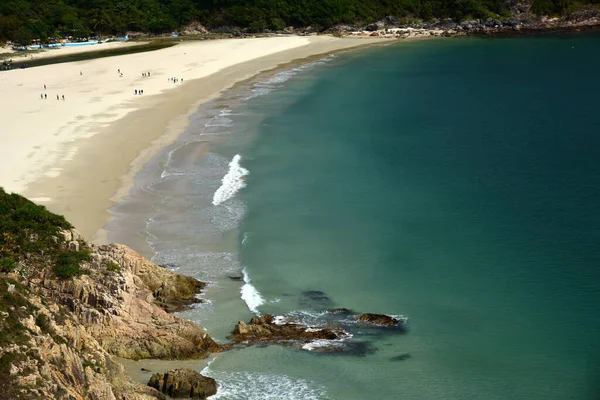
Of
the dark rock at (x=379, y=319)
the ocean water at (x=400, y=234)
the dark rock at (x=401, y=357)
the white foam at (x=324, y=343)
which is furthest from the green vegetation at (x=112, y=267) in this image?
the dark rock at (x=401, y=357)

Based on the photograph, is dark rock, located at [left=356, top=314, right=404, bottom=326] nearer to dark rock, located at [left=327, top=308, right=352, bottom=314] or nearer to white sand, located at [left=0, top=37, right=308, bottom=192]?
dark rock, located at [left=327, top=308, right=352, bottom=314]

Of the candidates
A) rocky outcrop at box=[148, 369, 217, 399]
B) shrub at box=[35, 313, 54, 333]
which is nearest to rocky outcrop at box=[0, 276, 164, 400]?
shrub at box=[35, 313, 54, 333]

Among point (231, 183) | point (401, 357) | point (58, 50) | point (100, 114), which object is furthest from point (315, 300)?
point (58, 50)

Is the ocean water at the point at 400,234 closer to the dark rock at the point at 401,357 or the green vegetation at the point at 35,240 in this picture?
the dark rock at the point at 401,357

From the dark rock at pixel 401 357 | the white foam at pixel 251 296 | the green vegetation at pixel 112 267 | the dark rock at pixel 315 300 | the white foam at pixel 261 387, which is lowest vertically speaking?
the dark rock at pixel 401 357

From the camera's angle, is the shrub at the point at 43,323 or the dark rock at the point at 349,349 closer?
the shrub at the point at 43,323

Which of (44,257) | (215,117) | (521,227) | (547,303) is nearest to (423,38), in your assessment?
(215,117)

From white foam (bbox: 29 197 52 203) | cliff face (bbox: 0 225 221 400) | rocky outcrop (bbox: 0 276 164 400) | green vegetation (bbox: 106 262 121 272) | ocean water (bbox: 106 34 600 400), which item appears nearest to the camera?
rocky outcrop (bbox: 0 276 164 400)
